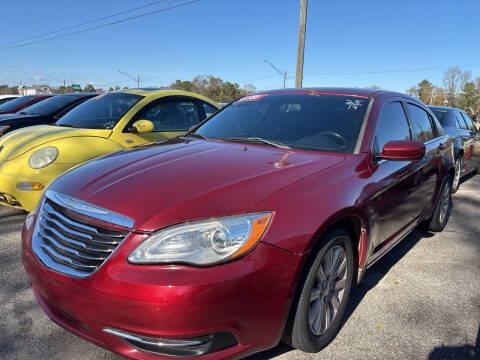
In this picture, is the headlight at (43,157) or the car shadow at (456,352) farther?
the headlight at (43,157)

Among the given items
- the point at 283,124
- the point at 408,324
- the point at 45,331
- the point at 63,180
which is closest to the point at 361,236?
the point at 408,324

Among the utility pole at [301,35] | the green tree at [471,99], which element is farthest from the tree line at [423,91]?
the utility pole at [301,35]

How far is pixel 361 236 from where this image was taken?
2682mm

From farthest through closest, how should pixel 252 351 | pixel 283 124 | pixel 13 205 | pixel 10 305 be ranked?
1. pixel 13 205
2. pixel 283 124
3. pixel 10 305
4. pixel 252 351

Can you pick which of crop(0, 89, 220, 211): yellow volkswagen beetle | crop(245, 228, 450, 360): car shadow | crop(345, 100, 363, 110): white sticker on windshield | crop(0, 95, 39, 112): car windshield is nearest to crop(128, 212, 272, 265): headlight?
crop(245, 228, 450, 360): car shadow

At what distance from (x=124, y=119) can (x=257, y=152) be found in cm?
291

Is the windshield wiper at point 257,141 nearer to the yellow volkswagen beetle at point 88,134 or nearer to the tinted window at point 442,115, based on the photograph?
the yellow volkswagen beetle at point 88,134

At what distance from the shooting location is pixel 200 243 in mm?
1846

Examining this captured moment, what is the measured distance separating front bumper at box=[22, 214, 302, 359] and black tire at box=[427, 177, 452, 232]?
3300 mm

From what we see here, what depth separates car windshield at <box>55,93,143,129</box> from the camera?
531 cm

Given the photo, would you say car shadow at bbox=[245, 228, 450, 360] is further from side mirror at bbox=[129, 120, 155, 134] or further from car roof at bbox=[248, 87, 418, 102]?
side mirror at bbox=[129, 120, 155, 134]

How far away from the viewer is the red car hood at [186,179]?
1947 millimetres

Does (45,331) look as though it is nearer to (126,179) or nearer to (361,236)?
(126,179)

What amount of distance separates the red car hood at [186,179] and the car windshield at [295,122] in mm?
235
